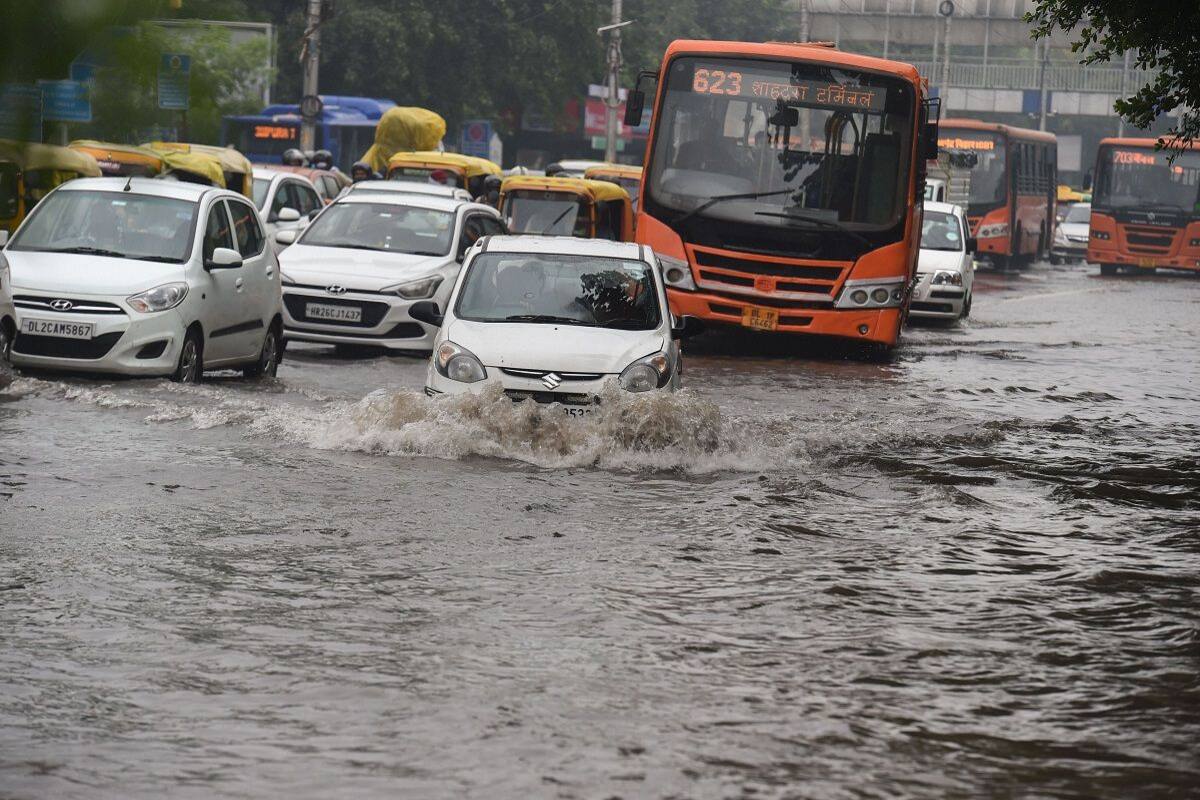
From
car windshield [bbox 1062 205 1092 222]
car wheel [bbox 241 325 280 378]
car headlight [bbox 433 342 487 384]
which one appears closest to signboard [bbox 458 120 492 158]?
car windshield [bbox 1062 205 1092 222]

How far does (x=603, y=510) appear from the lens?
9711 millimetres

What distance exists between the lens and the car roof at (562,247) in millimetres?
12630

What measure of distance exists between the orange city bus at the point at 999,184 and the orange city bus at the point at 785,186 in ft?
81.3

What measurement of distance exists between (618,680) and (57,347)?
7.94 metres

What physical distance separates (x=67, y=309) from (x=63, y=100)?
12.0 m

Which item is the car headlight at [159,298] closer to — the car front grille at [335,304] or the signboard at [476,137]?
the car front grille at [335,304]

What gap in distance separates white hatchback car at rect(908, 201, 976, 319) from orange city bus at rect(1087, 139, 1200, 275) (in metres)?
18.4

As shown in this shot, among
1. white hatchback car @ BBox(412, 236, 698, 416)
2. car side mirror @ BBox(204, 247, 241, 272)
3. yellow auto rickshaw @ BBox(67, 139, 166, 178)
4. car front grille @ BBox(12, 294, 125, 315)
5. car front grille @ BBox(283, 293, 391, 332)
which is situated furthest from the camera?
car front grille @ BBox(283, 293, 391, 332)

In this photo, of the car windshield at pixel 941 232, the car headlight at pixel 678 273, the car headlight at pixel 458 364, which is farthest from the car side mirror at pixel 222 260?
the car windshield at pixel 941 232

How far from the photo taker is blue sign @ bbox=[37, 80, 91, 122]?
4.57ft

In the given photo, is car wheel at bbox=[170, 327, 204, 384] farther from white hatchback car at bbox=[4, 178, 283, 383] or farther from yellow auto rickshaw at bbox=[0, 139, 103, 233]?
yellow auto rickshaw at bbox=[0, 139, 103, 233]

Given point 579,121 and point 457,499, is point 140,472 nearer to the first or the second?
point 457,499

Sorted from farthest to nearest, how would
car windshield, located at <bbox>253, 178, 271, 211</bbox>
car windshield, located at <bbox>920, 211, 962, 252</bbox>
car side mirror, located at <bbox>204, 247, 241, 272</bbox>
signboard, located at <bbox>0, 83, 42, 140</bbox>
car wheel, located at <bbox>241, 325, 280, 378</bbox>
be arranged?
car windshield, located at <bbox>920, 211, 962, 252</bbox> → car windshield, located at <bbox>253, 178, 271, 211</bbox> → car wheel, located at <bbox>241, 325, 280, 378</bbox> → car side mirror, located at <bbox>204, 247, 241, 272</bbox> → signboard, located at <bbox>0, 83, 42, 140</bbox>

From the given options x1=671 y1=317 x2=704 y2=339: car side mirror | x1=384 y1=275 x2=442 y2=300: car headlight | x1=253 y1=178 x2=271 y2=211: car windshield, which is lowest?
x1=384 y1=275 x2=442 y2=300: car headlight
